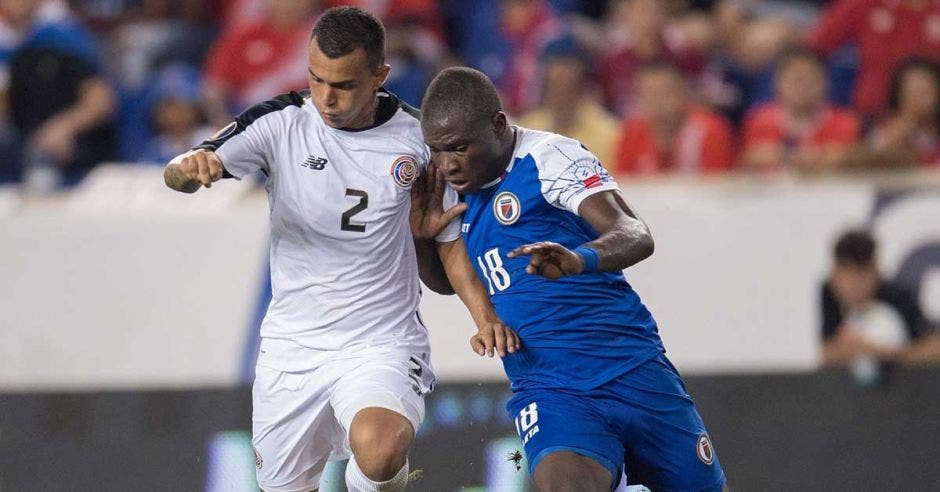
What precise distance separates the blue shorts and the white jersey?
2.19 feet

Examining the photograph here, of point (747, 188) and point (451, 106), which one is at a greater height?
point (451, 106)

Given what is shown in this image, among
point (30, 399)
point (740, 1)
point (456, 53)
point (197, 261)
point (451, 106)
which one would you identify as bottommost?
point (30, 399)

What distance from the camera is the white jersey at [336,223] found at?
5.33m

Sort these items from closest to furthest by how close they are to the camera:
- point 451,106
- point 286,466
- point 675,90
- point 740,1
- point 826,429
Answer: point 451,106
point 286,466
point 826,429
point 675,90
point 740,1

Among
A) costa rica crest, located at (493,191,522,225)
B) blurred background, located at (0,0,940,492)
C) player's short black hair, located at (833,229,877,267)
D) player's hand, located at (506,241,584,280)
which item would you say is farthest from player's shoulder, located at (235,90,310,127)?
player's short black hair, located at (833,229,877,267)

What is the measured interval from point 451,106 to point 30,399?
14.1 ft

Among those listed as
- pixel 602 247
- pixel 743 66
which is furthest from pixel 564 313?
pixel 743 66

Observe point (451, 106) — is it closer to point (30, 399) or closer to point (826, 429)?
point (826, 429)

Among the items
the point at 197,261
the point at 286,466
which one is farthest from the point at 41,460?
the point at 286,466

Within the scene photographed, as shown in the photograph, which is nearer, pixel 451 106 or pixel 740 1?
pixel 451 106

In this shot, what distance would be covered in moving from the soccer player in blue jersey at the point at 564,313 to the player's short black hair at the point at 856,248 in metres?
3.02

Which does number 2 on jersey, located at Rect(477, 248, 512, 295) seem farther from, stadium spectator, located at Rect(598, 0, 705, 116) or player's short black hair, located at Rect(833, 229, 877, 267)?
stadium spectator, located at Rect(598, 0, 705, 116)

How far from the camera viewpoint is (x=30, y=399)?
8.28 meters

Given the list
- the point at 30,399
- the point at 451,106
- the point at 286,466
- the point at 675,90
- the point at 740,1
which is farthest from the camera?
the point at 740,1
